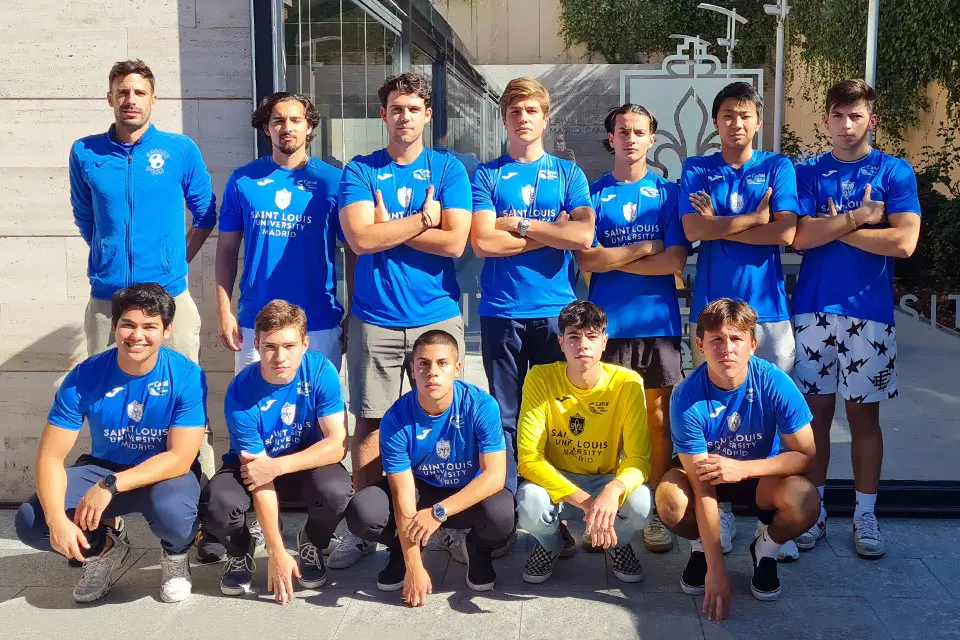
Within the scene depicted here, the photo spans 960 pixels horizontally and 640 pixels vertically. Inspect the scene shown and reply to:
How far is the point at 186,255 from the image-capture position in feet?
13.0

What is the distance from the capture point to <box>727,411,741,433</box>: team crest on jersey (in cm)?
342

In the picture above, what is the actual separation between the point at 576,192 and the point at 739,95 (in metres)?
0.70

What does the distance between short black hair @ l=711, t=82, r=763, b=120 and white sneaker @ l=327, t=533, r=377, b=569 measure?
6.99 feet

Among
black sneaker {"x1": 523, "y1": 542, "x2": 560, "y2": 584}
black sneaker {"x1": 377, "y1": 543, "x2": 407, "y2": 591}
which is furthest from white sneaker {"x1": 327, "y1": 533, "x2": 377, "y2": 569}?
black sneaker {"x1": 523, "y1": 542, "x2": 560, "y2": 584}

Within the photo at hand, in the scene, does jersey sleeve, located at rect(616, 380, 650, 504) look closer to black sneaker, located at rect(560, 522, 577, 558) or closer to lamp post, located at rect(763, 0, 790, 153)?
black sneaker, located at rect(560, 522, 577, 558)

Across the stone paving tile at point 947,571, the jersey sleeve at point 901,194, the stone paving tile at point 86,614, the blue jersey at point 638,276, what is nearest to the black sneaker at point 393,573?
the stone paving tile at point 86,614

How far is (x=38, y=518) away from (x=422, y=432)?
1.34 m

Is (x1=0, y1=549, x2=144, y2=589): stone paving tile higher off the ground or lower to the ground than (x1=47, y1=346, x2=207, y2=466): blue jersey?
lower

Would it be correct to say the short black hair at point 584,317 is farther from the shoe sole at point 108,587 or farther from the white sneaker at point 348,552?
the shoe sole at point 108,587

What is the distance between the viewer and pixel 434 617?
10.7 feet

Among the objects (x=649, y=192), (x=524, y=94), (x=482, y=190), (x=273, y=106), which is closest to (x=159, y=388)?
(x=273, y=106)

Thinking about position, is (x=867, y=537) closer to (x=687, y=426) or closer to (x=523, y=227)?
(x=687, y=426)

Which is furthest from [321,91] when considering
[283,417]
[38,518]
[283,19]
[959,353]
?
[959,353]

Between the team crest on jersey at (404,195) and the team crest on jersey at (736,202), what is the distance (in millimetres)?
1207
